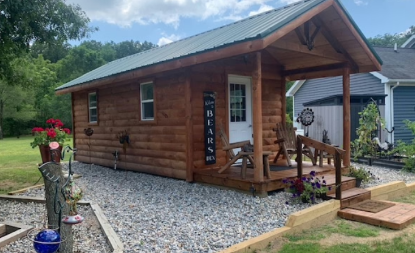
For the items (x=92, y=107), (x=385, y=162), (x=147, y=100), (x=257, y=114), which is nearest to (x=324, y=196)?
(x=257, y=114)

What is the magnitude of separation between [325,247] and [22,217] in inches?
144

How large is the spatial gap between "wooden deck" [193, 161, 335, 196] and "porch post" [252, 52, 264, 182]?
16 centimetres

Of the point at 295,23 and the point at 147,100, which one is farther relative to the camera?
the point at 147,100

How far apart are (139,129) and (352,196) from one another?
4608mm

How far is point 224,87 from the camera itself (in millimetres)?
6812

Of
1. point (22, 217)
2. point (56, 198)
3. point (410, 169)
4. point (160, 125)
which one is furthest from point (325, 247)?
point (410, 169)

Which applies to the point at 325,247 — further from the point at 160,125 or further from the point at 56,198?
the point at 160,125

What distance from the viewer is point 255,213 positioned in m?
4.43

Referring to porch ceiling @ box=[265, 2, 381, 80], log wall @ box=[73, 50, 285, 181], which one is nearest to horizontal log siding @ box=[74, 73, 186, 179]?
log wall @ box=[73, 50, 285, 181]

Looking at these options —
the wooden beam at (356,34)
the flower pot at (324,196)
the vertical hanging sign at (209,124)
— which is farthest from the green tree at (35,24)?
the flower pot at (324,196)

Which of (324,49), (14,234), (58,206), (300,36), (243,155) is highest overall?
(300,36)

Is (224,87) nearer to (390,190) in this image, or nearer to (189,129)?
(189,129)

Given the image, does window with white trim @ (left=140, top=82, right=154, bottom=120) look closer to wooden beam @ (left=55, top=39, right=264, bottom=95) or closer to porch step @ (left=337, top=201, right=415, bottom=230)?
wooden beam @ (left=55, top=39, right=264, bottom=95)

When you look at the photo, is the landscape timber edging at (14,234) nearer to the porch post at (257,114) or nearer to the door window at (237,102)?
the porch post at (257,114)
